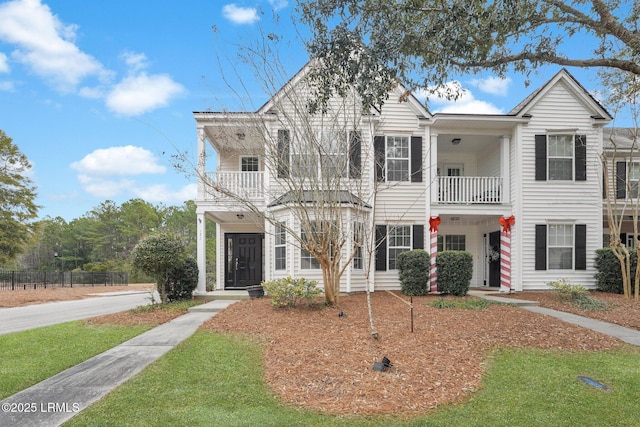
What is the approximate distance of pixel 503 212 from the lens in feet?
44.1

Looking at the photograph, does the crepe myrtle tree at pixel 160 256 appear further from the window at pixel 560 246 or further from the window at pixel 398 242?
the window at pixel 560 246

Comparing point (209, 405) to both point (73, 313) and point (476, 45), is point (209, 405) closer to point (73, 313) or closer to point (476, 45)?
point (476, 45)

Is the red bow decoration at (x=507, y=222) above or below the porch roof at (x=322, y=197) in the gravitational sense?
below

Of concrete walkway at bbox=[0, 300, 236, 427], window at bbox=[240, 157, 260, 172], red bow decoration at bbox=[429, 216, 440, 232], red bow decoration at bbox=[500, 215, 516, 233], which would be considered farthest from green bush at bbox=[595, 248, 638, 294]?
concrete walkway at bbox=[0, 300, 236, 427]

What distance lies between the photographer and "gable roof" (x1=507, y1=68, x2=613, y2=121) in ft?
43.5

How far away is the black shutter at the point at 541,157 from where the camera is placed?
13.3 m

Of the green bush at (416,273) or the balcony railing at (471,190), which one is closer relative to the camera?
the green bush at (416,273)

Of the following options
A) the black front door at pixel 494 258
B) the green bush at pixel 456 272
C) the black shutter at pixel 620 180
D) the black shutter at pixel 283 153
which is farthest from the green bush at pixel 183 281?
the black shutter at pixel 620 180

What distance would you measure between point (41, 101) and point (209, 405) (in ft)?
46.4

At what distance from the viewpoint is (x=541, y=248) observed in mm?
13289

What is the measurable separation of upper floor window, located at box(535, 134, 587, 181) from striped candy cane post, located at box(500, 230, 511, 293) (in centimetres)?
234

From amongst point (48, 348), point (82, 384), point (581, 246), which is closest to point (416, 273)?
point (581, 246)

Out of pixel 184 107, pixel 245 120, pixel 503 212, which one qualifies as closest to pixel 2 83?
pixel 184 107

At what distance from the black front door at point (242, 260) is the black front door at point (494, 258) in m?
9.08
